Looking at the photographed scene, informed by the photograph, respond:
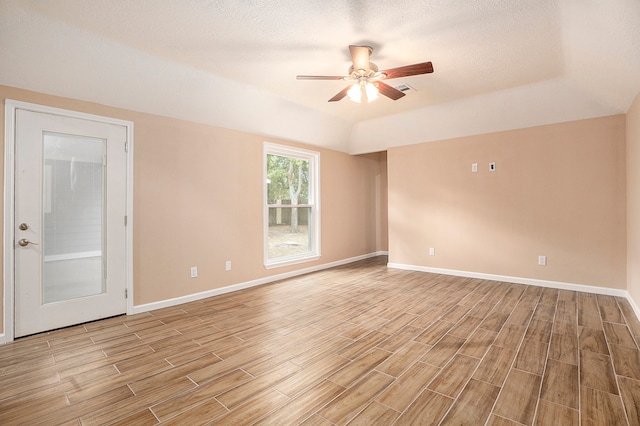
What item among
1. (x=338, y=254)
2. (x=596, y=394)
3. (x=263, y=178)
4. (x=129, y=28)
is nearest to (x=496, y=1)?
(x=596, y=394)

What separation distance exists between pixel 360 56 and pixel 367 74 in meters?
0.22

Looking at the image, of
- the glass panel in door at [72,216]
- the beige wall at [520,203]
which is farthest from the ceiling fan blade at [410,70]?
the glass panel in door at [72,216]

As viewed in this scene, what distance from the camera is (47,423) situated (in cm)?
Result: 170

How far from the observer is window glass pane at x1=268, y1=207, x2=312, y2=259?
16.6ft

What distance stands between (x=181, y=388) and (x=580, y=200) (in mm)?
5106

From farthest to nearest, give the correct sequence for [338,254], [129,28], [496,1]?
[338,254]
[129,28]
[496,1]

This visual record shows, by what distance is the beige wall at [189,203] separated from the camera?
349 cm

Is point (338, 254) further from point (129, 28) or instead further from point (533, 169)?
point (129, 28)

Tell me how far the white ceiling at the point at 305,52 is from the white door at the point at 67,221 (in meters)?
0.44

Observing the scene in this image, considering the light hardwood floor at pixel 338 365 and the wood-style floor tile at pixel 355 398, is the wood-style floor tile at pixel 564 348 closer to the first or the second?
the light hardwood floor at pixel 338 365

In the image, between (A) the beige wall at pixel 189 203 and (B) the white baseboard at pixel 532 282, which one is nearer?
(A) the beige wall at pixel 189 203

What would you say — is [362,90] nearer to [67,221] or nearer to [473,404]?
[473,404]

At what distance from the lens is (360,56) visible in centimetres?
277

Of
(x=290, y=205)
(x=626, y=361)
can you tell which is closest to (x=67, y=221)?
(x=290, y=205)
